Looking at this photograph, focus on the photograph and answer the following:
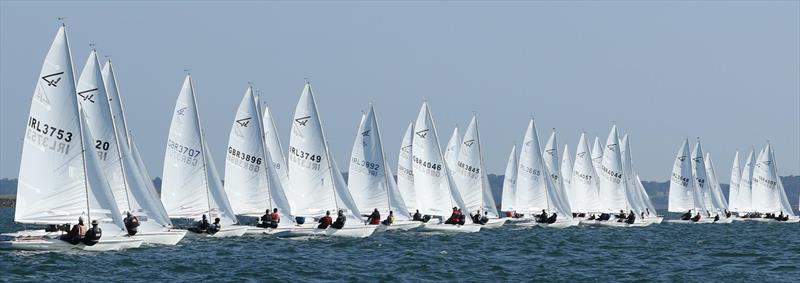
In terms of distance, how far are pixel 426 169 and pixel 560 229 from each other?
12.4 metres

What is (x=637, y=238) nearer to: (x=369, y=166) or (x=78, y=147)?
(x=369, y=166)

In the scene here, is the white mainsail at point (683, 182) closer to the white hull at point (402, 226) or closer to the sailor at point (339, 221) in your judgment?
the white hull at point (402, 226)

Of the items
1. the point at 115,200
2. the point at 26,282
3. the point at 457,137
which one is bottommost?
the point at 26,282

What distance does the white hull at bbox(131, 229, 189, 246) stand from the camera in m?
44.5

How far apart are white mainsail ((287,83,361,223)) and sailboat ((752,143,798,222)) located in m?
64.1

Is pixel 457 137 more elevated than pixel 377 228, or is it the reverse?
pixel 457 137

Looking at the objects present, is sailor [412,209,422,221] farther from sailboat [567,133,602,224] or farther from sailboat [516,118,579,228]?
sailboat [567,133,602,224]

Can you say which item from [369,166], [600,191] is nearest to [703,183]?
[600,191]

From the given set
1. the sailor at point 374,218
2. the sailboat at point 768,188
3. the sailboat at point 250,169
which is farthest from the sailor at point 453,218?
the sailboat at point 768,188

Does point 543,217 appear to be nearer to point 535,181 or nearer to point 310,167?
point 535,181

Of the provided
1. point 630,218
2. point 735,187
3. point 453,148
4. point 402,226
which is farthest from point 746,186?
point 402,226

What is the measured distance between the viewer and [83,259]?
1529 inches

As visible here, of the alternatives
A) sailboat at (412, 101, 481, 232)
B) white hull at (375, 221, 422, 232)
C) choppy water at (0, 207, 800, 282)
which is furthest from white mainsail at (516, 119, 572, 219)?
choppy water at (0, 207, 800, 282)

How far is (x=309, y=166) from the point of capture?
190ft
